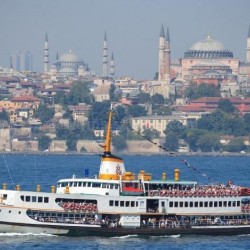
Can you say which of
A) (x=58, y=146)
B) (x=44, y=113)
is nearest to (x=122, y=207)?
(x=58, y=146)

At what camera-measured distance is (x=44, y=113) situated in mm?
178500

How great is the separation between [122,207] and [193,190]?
239cm

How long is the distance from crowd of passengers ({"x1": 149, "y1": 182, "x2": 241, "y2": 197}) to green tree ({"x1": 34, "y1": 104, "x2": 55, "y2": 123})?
122 m

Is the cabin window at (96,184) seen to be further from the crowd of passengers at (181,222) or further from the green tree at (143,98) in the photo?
the green tree at (143,98)

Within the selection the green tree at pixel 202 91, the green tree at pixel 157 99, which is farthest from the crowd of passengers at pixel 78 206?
the green tree at pixel 202 91

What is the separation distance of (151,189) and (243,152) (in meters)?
105

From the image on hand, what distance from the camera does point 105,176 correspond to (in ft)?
174

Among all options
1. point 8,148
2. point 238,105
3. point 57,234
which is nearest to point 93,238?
point 57,234

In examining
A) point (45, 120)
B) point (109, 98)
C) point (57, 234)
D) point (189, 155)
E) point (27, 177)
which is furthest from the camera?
point (109, 98)

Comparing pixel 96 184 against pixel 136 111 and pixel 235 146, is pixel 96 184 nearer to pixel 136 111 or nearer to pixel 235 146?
pixel 235 146

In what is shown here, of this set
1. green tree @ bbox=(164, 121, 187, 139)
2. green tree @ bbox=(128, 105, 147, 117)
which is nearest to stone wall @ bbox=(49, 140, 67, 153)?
green tree @ bbox=(164, 121, 187, 139)

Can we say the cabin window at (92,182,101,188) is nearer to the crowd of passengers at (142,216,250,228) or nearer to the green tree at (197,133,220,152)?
the crowd of passengers at (142,216,250,228)

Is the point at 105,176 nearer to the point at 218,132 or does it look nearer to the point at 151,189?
the point at 151,189

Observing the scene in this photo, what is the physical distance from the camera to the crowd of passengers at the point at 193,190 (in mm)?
52844
